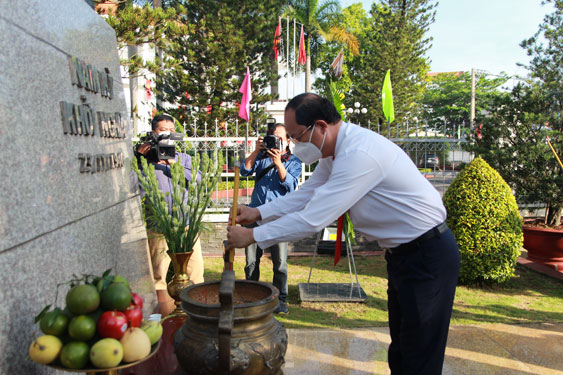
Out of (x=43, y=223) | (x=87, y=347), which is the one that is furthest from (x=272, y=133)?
(x=87, y=347)

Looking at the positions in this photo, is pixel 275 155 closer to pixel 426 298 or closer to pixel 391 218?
pixel 391 218

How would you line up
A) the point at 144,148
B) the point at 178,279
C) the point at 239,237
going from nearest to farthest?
the point at 239,237 → the point at 178,279 → the point at 144,148

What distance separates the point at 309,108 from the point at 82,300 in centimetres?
138

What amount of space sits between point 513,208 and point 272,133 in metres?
3.03

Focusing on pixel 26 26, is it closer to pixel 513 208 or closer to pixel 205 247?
pixel 513 208

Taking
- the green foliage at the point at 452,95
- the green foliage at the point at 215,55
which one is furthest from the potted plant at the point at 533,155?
the green foliage at the point at 452,95

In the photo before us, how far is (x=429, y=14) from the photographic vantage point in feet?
85.0

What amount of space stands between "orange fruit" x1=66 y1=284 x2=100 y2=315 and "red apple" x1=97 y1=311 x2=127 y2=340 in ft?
0.17

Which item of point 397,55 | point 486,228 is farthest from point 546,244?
point 397,55

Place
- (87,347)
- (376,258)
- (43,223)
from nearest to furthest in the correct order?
(87,347)
(43,223)
(376,258)

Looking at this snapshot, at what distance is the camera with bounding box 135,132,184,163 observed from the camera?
12.3 ft

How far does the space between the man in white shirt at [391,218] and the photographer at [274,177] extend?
7.13 ft

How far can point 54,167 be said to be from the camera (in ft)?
6.76

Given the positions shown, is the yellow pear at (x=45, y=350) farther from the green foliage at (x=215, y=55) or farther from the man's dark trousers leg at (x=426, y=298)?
the green foliage at (x=215, y=55)
